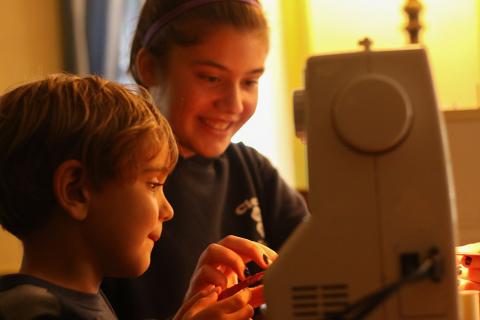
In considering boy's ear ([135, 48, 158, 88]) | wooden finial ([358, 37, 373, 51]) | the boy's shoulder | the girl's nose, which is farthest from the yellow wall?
wooden finial ([358, 37, 373, 51])

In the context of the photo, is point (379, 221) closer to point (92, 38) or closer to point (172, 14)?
point (172, 14)

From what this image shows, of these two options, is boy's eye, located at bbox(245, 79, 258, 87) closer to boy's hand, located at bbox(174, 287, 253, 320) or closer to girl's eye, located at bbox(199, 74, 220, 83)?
girl's eye, located at bbox(199, 74, 220, 83)

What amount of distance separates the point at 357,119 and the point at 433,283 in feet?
0.50

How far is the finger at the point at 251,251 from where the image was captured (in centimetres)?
97

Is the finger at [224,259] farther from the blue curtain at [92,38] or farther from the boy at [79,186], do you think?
the blue curtain at [92,38]

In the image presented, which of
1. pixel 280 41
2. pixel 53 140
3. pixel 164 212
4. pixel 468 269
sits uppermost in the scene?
pixel 280 41

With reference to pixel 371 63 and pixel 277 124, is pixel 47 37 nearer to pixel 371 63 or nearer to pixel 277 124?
pixel 277 124

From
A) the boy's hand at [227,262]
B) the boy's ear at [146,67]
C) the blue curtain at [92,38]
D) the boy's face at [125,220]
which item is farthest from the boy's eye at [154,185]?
the blue curtain at [92,38]

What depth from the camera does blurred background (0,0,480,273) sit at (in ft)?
8.12

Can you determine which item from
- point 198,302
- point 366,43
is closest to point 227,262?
point 198,302

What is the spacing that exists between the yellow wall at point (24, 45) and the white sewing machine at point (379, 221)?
1759 mm

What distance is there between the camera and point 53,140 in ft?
2.95

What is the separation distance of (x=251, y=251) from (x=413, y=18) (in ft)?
4.79

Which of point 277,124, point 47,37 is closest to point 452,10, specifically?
point 277,124
